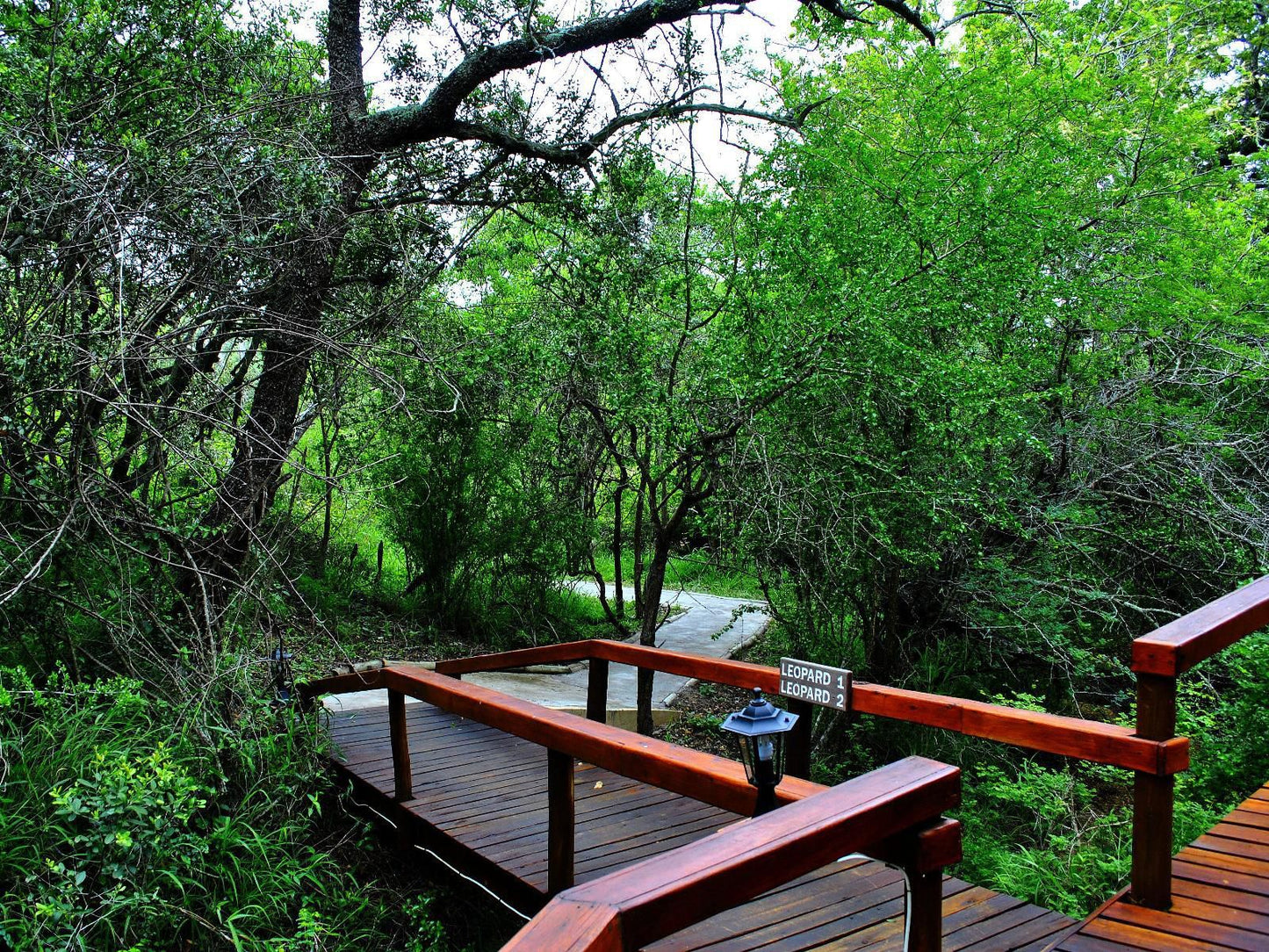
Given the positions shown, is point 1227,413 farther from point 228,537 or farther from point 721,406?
point 228,537

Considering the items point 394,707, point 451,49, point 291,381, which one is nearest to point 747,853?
point 394,707

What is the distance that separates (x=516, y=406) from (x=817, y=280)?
3389 mm

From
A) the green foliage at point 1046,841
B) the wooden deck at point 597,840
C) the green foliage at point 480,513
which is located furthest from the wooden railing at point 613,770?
the green foliage at point 480,513

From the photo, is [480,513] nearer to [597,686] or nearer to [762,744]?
[597,686]

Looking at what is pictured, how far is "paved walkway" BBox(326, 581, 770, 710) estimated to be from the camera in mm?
7184

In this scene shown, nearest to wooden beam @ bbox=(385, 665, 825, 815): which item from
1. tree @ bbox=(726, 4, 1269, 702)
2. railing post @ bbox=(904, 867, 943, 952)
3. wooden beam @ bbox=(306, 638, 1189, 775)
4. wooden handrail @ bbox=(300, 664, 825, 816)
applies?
wooden handrail @ bbox=(300, 664, 825, 816)

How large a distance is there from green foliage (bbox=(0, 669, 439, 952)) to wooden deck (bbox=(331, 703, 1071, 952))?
1.52 ft

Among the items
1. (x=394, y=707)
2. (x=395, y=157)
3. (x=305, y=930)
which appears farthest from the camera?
(x=395, y=157)

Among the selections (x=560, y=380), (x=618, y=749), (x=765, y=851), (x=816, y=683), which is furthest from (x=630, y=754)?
(x=560, y=380)

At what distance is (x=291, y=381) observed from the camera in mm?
5801

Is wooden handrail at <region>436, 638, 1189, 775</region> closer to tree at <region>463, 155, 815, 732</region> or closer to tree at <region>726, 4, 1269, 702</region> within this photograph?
tree at <region>726, 4, 1269, 702</region>

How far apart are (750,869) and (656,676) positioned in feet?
28.3

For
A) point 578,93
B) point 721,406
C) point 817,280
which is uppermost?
point 578,93

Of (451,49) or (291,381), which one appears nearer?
(291,381)
